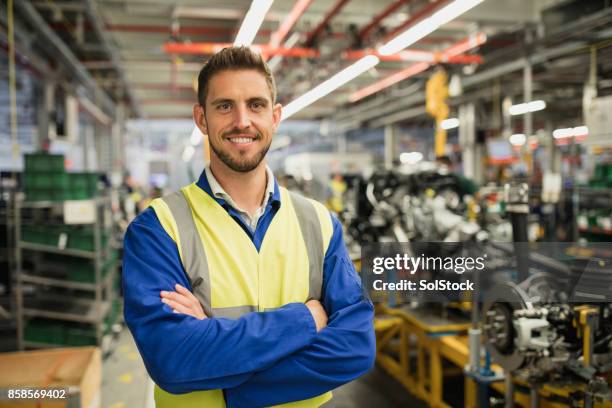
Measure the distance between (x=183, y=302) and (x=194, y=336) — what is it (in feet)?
0.36

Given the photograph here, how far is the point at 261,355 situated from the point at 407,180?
3.48 metres

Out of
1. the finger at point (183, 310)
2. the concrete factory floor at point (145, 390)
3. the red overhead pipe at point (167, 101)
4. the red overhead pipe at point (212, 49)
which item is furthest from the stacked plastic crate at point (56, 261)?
the red overhead pipe at point (167, 101)

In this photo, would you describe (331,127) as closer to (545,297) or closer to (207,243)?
(545,297)

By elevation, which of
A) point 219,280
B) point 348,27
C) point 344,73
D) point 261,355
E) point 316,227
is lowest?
point 261,355

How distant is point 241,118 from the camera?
1359 millimetres

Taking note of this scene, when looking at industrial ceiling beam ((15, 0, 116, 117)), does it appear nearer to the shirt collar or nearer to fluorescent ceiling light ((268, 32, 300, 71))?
fluorescent ceiling light ((268, 32, 300, 71))

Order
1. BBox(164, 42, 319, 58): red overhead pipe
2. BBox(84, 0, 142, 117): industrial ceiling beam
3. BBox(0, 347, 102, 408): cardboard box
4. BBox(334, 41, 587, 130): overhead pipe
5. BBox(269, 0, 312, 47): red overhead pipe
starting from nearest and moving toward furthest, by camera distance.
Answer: BBox(0, 347, 102, 408): cardboard box, BBox(269, 0, 312, 47): red overhead pipe, BBox(84, 0, 142, 117): industrial ceiling beam, BBox(164, 42, 319, 58): red overhead pipe, BBox(334, 41, 587, 130): overhead pipe

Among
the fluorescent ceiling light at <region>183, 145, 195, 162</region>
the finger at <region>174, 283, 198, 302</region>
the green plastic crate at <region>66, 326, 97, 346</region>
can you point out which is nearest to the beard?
the finger at <region>174, 283, 198, 302</region>

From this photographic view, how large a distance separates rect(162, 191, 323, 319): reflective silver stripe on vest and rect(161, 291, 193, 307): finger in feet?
0.18

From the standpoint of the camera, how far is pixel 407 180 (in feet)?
14.6

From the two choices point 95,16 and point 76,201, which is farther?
point 95,16

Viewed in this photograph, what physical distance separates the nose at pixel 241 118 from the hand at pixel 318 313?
1.75 feet

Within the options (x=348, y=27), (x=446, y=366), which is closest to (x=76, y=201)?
(x=348, y=27)

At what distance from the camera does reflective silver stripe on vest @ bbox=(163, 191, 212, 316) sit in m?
1.30
